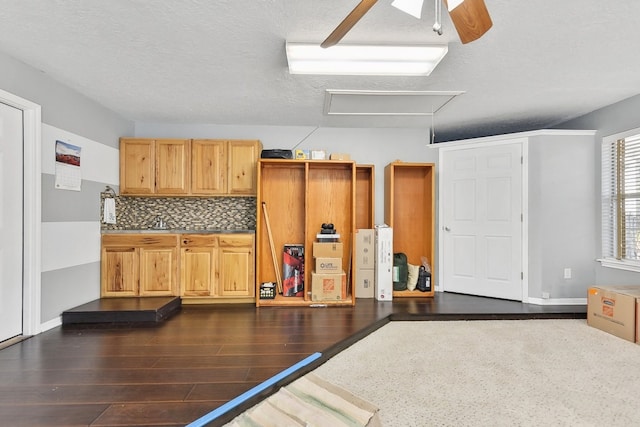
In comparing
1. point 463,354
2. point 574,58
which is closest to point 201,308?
point 463,354

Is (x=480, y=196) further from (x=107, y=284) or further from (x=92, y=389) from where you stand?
(x=107, y=284)

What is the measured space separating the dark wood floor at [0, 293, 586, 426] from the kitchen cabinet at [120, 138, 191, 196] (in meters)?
1.66

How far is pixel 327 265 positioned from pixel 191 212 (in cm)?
212

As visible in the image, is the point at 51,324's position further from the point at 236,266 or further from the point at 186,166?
the point at 186,166

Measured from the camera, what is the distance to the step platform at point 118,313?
327cm

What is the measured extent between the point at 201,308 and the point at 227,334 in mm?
1041

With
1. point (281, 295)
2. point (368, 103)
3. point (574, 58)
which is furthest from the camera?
point (281, 295)

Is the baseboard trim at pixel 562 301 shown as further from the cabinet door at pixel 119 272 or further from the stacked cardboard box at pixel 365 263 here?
the cabinet door at pixel 119 272

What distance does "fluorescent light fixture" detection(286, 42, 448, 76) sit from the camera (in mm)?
2412

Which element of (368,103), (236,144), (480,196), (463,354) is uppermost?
(368,103)

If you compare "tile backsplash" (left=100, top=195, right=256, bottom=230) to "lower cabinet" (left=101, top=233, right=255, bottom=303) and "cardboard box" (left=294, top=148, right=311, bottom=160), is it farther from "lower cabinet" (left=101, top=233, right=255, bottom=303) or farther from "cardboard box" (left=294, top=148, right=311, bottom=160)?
"cardboard box" (left=294, top=148, right=311, bottom=160)

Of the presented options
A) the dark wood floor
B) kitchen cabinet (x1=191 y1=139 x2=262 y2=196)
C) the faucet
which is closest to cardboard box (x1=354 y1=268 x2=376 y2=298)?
the dark wood floor

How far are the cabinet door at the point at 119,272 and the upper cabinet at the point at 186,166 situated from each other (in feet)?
2.62

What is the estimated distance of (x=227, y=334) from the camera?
3008 mm
